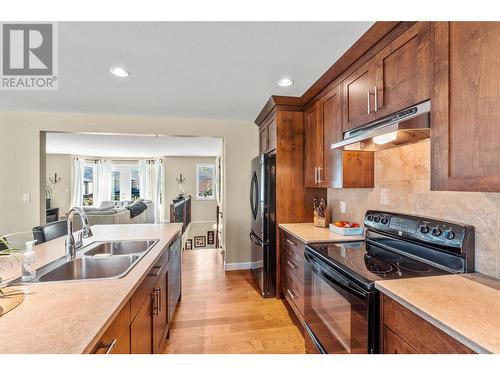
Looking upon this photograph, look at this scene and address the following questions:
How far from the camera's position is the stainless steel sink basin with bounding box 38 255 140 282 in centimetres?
136

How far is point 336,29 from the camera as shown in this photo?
1446 mm

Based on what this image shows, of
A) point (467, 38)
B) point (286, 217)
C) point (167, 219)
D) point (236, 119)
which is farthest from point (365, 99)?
point (167, 219)

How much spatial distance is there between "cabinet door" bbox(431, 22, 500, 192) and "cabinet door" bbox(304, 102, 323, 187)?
1.23 m

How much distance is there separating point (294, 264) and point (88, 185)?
29.0ft

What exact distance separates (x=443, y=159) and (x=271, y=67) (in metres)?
1.44

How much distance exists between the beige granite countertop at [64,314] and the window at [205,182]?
23.3 feet

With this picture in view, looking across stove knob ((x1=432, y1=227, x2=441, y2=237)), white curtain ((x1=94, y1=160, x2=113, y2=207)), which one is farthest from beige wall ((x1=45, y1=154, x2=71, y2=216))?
stove knob ((x1=432, y1=227, x2=441, y2=237))

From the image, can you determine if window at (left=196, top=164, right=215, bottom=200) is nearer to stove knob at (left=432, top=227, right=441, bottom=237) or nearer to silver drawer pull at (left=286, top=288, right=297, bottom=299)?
silver drawer pull at (left=286, top=288, right=297, bottom=299)

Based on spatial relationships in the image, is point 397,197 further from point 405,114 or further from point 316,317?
point 316,317

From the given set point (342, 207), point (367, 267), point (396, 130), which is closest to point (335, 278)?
point (367, 267)

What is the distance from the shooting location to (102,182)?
8406 millimetres

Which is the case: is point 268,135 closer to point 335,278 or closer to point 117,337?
point 335,278

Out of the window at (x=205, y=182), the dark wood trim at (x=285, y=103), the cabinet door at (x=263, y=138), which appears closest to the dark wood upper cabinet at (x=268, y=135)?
the cabinet door at (x=263, y=138)

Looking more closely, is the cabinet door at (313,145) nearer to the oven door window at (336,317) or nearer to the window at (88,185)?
the oven door window at (336,317)
